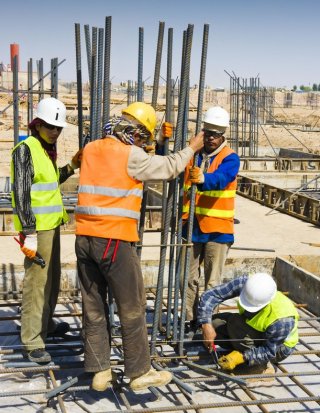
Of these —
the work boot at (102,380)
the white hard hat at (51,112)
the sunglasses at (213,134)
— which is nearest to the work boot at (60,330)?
the work boot at (102,380)

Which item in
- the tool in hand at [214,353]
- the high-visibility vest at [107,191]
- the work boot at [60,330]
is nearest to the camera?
the high-visibility vest at [107,191]

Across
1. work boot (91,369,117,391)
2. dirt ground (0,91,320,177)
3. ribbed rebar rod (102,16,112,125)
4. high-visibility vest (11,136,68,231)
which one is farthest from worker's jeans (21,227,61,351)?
dirt ground (0,91,320,177)

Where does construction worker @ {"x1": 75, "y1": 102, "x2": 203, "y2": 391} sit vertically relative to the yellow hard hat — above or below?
below

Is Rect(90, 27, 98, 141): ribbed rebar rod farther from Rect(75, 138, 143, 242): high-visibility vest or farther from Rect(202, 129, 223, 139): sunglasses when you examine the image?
Rect(202, 129, 223, 139): sunglasses

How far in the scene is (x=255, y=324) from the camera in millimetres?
4766

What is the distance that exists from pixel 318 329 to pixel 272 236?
3.90 meters

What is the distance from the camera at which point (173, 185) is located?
4.84 metres

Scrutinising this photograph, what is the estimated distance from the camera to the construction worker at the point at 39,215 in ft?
15.1

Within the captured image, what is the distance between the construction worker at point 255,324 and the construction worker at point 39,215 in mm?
1253

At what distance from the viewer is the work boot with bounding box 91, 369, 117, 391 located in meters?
4.32

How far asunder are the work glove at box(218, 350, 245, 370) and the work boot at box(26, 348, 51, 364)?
4.44 feet

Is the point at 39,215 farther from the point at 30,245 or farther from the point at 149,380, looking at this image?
the point at 149,380

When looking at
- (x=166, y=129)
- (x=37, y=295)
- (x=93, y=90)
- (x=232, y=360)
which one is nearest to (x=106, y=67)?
(x=93, y=90)

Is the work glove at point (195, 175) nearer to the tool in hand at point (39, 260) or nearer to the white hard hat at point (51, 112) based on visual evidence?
the white hard hat at point (51, 112)
